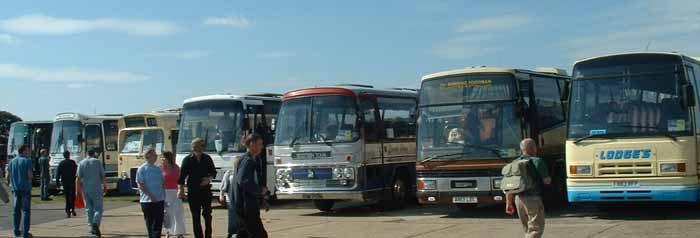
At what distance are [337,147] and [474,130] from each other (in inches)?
134

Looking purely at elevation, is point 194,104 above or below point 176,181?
above

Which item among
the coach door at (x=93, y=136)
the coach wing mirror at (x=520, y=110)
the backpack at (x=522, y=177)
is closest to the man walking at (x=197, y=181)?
the backpack at (x=522, y=177)

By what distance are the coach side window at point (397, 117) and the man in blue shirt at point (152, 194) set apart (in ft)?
26.1

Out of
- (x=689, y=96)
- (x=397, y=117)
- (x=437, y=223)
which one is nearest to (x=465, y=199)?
(x=437, y=223)

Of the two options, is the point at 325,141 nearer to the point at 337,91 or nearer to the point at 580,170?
the point at 337,91

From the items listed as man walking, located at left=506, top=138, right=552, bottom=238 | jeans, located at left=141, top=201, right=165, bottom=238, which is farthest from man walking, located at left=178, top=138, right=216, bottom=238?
man walking, located at left=506, top=138, right=552, bottom=238

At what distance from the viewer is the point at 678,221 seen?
15.4 meters

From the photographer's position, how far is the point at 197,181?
1384 centimetres

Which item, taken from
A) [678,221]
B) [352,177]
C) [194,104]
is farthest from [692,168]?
[194,104]

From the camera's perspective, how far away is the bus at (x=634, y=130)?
49.7 ft

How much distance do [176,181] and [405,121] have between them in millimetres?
8301

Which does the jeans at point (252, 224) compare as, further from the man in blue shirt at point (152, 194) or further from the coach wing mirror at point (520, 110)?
the coach wing mirror at point (520, 110)

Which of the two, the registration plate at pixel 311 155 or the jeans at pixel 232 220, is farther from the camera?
the registration plate at pixel 311 155

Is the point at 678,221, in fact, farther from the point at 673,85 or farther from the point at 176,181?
the point at 176,181
